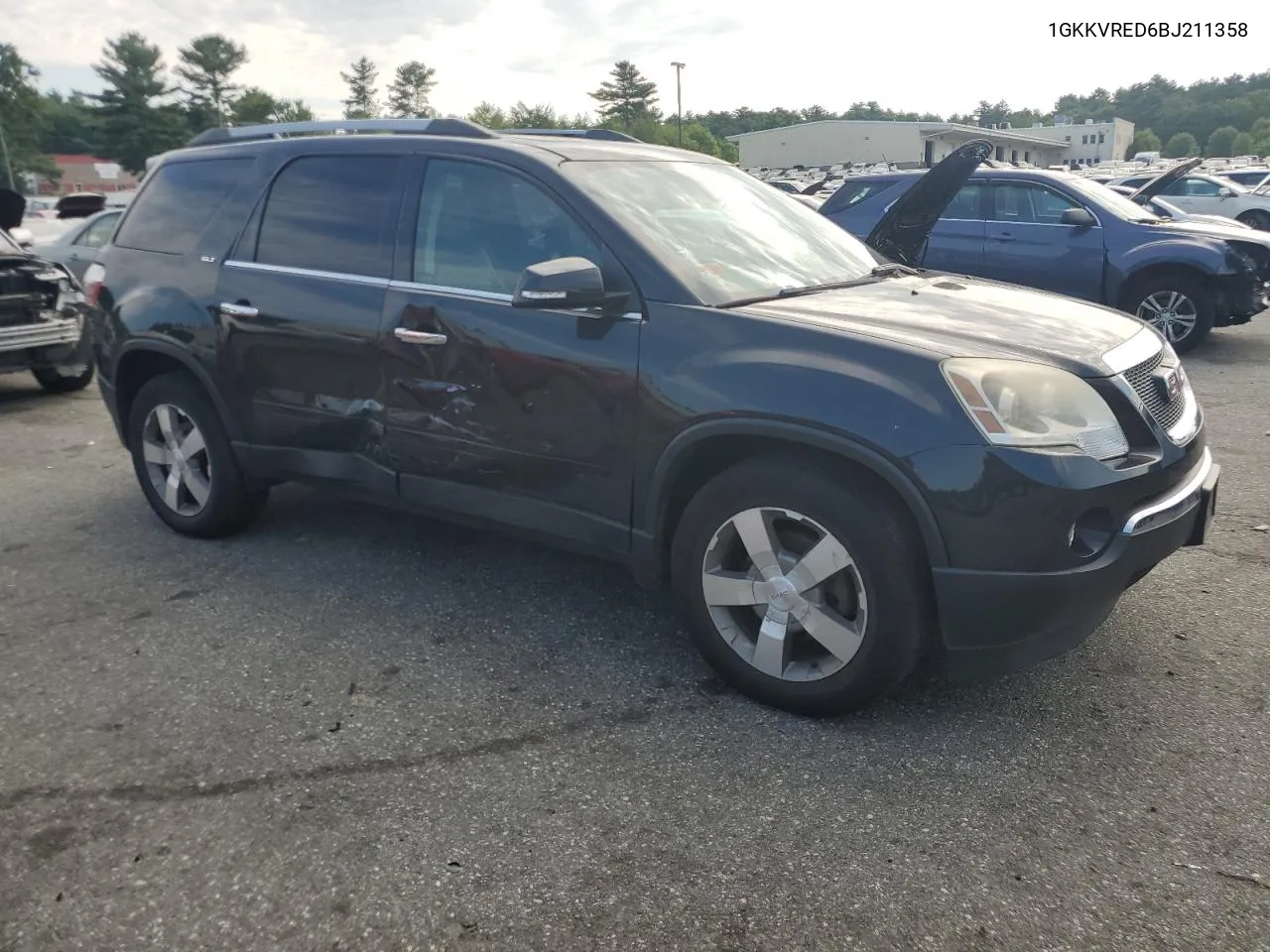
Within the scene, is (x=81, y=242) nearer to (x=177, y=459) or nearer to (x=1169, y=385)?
(x=177, y=459)

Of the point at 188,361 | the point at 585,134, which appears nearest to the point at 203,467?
the point at 188,361

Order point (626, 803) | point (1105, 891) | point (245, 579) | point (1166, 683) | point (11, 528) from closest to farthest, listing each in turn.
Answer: point (1105, 891), point (626, 803), point (1166, 683), point (245, 579), point (11, 528)

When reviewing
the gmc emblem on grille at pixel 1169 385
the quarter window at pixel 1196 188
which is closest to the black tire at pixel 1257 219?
the quarter window at pixel 1196 188

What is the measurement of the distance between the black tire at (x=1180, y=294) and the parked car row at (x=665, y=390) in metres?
6.23

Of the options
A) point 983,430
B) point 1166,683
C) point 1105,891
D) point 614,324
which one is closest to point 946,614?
point 983,430

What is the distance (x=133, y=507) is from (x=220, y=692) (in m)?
2.50

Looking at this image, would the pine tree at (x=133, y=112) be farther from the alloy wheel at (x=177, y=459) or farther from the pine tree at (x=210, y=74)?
the alloy wheel at (x=177, y=459)

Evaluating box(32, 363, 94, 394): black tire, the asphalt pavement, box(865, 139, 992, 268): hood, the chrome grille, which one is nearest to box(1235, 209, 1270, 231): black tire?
box(865, 139, 992, 268): hood

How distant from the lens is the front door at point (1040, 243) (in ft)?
31.2

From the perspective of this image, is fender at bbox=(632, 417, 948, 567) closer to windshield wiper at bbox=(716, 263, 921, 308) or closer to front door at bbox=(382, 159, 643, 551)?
front door at bbox=(382, 159, 643, 551)

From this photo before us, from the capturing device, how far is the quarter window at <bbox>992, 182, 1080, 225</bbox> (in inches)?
378

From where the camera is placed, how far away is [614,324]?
10.9 ft

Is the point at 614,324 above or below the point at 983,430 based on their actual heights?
above

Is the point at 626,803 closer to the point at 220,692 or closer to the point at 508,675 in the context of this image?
the point at 508,675
